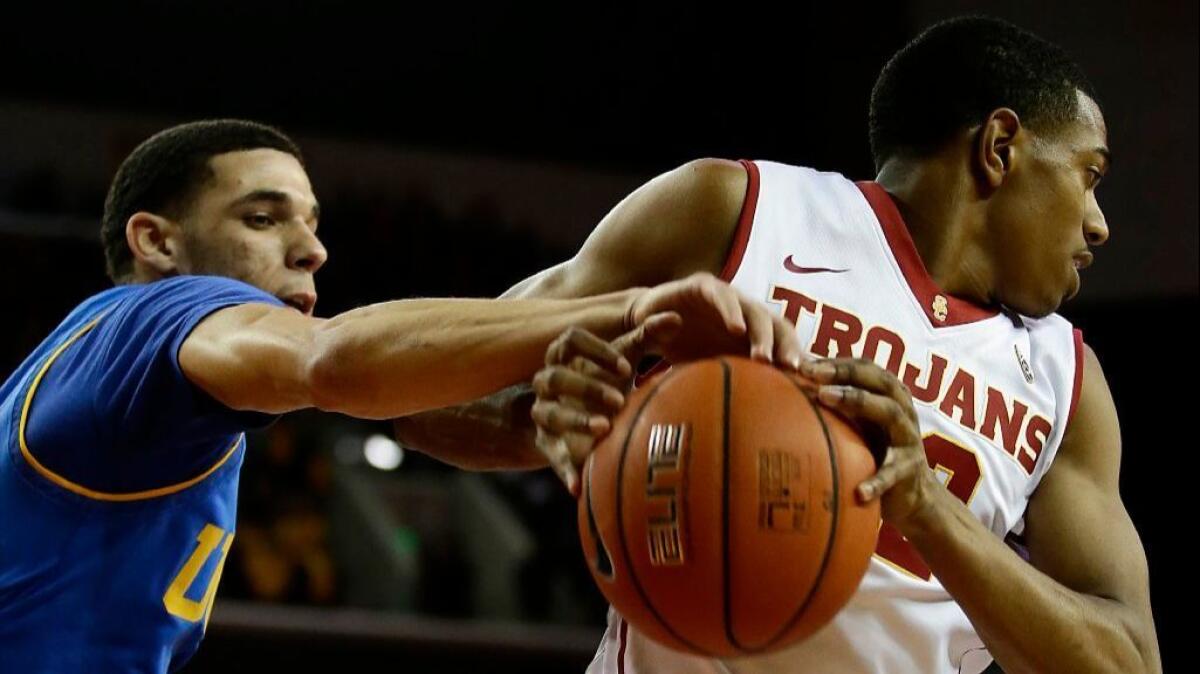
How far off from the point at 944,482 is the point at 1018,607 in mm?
381

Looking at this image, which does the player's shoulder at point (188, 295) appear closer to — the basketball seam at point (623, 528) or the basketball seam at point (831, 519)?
the basketball seam at point (623, 528)

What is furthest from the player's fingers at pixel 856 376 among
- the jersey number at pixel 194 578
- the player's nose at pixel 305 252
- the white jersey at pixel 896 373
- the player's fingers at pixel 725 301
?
the player's nose at pixel 305 252

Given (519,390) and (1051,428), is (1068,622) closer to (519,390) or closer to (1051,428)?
(1051,428)

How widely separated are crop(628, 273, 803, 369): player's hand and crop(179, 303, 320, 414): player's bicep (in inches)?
21.9

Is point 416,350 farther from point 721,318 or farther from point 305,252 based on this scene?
point 305,252

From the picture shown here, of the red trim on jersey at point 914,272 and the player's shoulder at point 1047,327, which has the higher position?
the red trim on jersey at point 914,272

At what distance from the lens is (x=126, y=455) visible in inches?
114

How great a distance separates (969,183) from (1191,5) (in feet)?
17.6

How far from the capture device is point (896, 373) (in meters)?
2.81

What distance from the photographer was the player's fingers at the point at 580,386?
2080 mm

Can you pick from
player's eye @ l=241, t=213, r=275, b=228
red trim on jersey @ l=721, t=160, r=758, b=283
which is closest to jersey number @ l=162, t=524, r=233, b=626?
player's eye @ l=241, t=213, r=275, b=228

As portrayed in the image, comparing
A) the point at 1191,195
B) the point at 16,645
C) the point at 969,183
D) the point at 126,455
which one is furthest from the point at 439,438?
the point at 1191,195

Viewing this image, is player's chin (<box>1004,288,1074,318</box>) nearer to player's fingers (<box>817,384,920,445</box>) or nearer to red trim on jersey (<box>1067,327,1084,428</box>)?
red trim on jersey (<box>1067,327,1084,428</box>)

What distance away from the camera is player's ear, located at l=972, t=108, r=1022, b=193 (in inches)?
118
